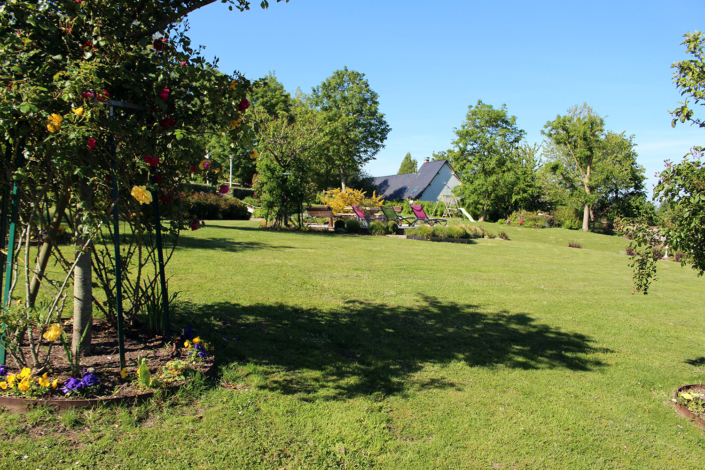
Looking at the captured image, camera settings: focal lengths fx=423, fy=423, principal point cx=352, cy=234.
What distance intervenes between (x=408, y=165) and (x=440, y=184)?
174 feet

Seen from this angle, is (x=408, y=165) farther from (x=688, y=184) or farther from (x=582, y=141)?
(x=688, y=184)

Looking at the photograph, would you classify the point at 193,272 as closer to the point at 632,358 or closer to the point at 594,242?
the point at 632,358

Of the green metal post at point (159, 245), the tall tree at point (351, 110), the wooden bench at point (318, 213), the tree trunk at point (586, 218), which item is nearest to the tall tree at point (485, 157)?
the tree trunk at point (586, 218)

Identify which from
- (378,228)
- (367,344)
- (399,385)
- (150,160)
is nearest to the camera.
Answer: (150,160)

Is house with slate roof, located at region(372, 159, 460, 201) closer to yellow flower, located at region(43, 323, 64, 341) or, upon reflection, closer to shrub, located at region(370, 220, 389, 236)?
shrub, located at region(370, 220, 389, 236)

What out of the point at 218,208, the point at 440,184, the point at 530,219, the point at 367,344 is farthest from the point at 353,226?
the point at 440,184

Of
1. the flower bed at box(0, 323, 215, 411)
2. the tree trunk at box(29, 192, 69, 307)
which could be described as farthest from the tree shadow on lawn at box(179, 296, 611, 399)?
the tree trunk at box(29, 192, 69, 307)

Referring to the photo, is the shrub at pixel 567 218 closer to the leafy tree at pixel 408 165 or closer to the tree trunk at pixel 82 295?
the tree trunk at pixel 82 295

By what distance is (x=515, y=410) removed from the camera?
369 centimetres

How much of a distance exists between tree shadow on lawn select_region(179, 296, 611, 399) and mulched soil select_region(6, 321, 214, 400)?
0.48 m

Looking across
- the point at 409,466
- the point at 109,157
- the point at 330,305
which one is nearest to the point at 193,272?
the point at 330,305

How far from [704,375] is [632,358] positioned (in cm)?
72

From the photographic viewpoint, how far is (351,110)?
4609 centimetres

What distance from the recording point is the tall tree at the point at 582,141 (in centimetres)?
3297
